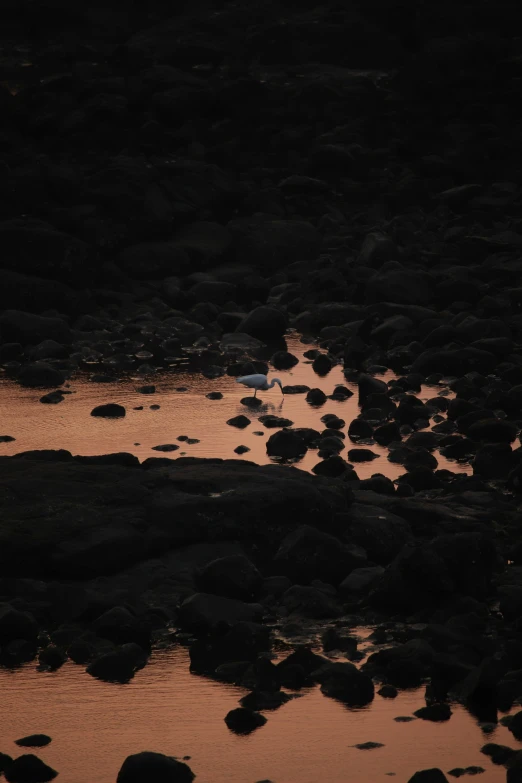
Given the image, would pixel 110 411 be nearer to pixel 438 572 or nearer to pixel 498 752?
pixel 438 572

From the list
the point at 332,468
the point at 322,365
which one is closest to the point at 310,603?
the point at 332,468

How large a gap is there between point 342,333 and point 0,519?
11150mm

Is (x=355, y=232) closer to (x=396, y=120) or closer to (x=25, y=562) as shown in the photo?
(x=396, y=120)

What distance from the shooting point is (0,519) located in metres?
9.88

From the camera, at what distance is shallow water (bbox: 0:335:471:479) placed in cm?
1363

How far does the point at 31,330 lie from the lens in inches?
776

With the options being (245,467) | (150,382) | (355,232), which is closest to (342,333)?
(150,382)

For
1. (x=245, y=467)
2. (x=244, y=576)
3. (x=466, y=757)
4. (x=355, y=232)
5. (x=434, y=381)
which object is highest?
(x=355, y=232)

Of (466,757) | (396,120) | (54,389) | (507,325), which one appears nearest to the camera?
(466,757)

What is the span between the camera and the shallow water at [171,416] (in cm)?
1363

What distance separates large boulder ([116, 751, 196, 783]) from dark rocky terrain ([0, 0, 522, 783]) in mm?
20

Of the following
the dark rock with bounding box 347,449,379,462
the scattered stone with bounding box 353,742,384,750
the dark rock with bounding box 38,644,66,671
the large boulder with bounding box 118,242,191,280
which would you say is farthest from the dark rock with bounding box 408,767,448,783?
the large boulder with bounding box 118,242,191,280

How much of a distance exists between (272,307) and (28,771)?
1409 centimetres

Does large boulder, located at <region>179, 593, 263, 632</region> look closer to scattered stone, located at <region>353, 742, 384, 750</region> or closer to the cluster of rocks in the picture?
the cluster of rocks
